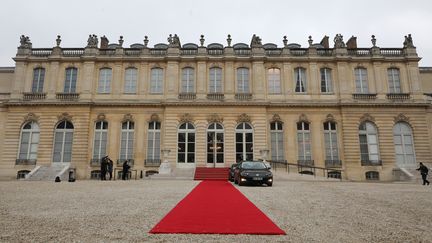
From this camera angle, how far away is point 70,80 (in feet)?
78.1

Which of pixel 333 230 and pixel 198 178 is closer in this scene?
pixel 333 230

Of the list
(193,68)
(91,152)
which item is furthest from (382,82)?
(91,152)

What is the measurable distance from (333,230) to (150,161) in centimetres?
1901

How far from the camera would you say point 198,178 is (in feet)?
63.1

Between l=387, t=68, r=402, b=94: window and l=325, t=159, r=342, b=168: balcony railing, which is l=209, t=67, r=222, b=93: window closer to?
l=325, t=159, r=342, b=168: balcony railing

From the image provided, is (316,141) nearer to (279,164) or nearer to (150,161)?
(279,164)

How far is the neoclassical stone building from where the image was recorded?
22250 millimetres

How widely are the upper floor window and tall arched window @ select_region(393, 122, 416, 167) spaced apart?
9.88 metres

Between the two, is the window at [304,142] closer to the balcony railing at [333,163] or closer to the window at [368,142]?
the balcony railing at [333,163]

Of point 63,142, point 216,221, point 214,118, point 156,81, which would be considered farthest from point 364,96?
point 63,142

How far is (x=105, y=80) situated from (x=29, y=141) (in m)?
7.64

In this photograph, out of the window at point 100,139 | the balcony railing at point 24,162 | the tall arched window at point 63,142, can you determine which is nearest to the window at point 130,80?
the window at point 100,139

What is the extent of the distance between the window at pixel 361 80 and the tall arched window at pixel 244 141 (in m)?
9.87

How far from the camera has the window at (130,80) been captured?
936 inches
